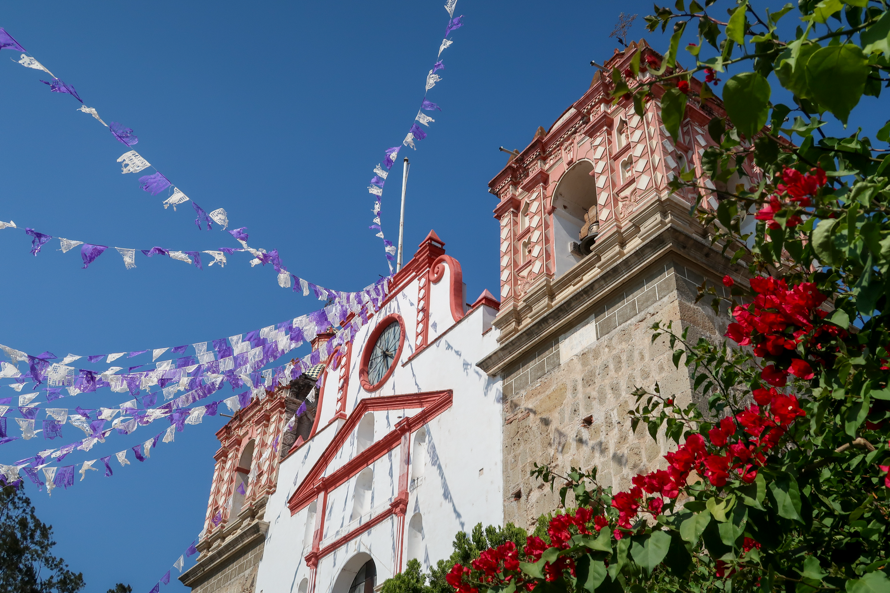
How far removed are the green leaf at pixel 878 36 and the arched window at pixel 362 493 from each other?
9.78 m

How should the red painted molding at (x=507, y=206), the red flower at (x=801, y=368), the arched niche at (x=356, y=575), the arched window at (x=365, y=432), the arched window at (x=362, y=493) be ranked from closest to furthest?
the red flower at (x=801, y=368) → the arched niche at (x=356, y=575) → the red painted molding at (x=507, y=206) → the arched window at (x=362, y=493) → the arched window at (x=365, y=432)

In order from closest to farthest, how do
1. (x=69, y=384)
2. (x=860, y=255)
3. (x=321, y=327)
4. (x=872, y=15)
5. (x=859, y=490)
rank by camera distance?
(x=860, y=255), (x=872, y=15), (x=859, y=490), (x=69, y=384), (x=321, y=327)

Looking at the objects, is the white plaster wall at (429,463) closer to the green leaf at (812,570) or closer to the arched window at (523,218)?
the arched window at (523,218)

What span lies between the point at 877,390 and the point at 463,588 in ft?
7.24

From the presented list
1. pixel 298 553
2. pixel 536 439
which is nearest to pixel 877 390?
pixel 536 439

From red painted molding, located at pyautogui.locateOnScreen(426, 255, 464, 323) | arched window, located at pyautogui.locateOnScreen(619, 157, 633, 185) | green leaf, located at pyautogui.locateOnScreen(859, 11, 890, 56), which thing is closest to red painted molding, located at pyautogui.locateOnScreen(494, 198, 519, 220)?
red painted molding, located at pyautogui.locateOnScreen(426, 255, 464, 323)

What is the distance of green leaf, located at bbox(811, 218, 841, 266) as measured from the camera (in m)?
2.67

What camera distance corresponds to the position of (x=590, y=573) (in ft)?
9.29

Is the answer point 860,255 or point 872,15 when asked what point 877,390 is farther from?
point 872,15

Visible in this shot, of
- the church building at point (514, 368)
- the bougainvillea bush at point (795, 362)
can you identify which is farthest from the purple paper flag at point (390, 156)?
the bougainvillea bush at point (795, 362)

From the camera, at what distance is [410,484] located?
10055 mm

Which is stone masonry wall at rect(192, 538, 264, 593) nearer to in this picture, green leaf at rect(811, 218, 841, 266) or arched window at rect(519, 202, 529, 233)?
arched window at rect(519, 202, 529, 233)

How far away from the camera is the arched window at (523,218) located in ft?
34.1

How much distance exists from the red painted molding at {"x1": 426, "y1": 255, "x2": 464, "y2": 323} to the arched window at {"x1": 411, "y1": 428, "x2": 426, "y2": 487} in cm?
165
